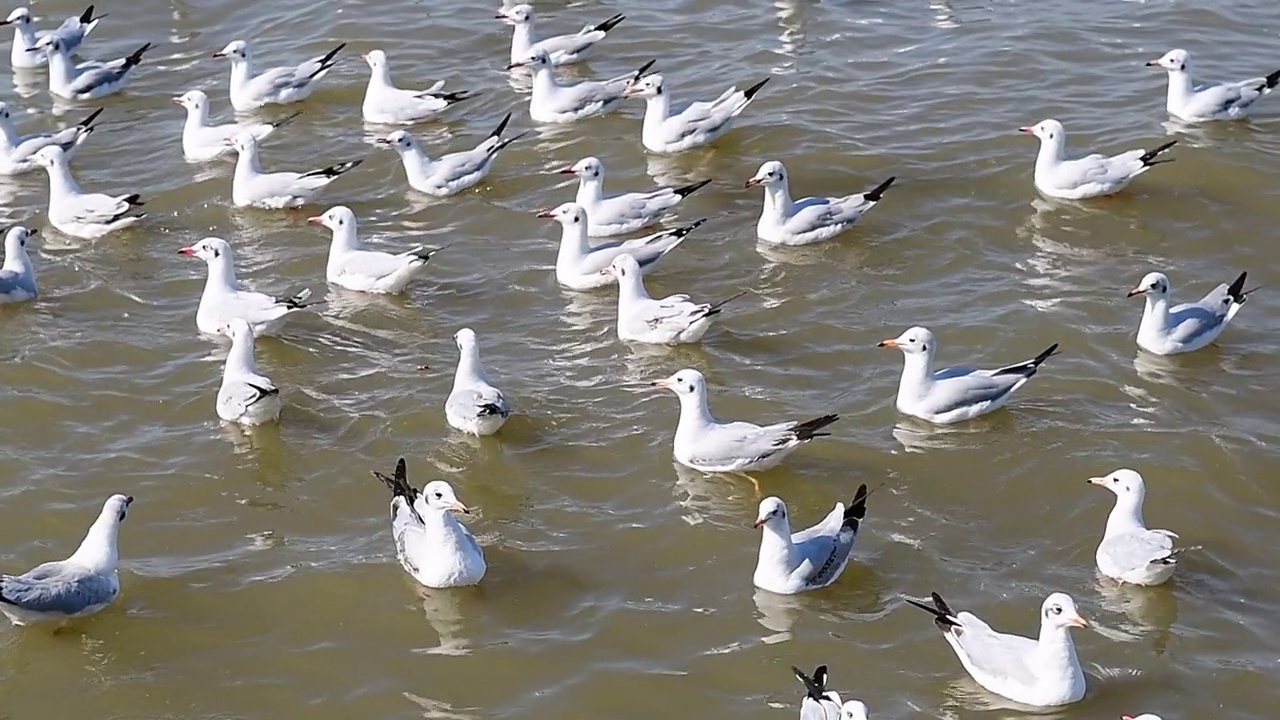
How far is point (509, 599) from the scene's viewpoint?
1141cm

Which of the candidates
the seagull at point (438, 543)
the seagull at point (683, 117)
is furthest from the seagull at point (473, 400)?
the seagull at point (683, 117)

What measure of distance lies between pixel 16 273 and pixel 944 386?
8273 mm

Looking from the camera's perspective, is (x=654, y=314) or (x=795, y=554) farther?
(x=654, y=314)

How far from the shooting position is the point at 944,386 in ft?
44.0

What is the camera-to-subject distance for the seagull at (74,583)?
11.0m

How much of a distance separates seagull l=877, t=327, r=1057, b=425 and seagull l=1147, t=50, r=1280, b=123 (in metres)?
5.79

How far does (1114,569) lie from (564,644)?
3.58 m

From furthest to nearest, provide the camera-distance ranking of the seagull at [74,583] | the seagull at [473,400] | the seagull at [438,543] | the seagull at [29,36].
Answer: the seagull at [29,36] < the seagull at [473,400] < the seagull at [438,543] < the seagull at [74,583]

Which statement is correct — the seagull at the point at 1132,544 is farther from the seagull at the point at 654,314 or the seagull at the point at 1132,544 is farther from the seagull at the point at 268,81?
the seagull at the point at 268,81

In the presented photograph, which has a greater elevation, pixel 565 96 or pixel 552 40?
pixel 552 40

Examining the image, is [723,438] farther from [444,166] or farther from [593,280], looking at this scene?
[444,166]

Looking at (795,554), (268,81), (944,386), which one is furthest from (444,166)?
(795,554)

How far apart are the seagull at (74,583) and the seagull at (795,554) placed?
4.18 metres

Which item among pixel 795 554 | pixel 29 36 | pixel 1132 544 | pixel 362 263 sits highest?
pixel 29 36
